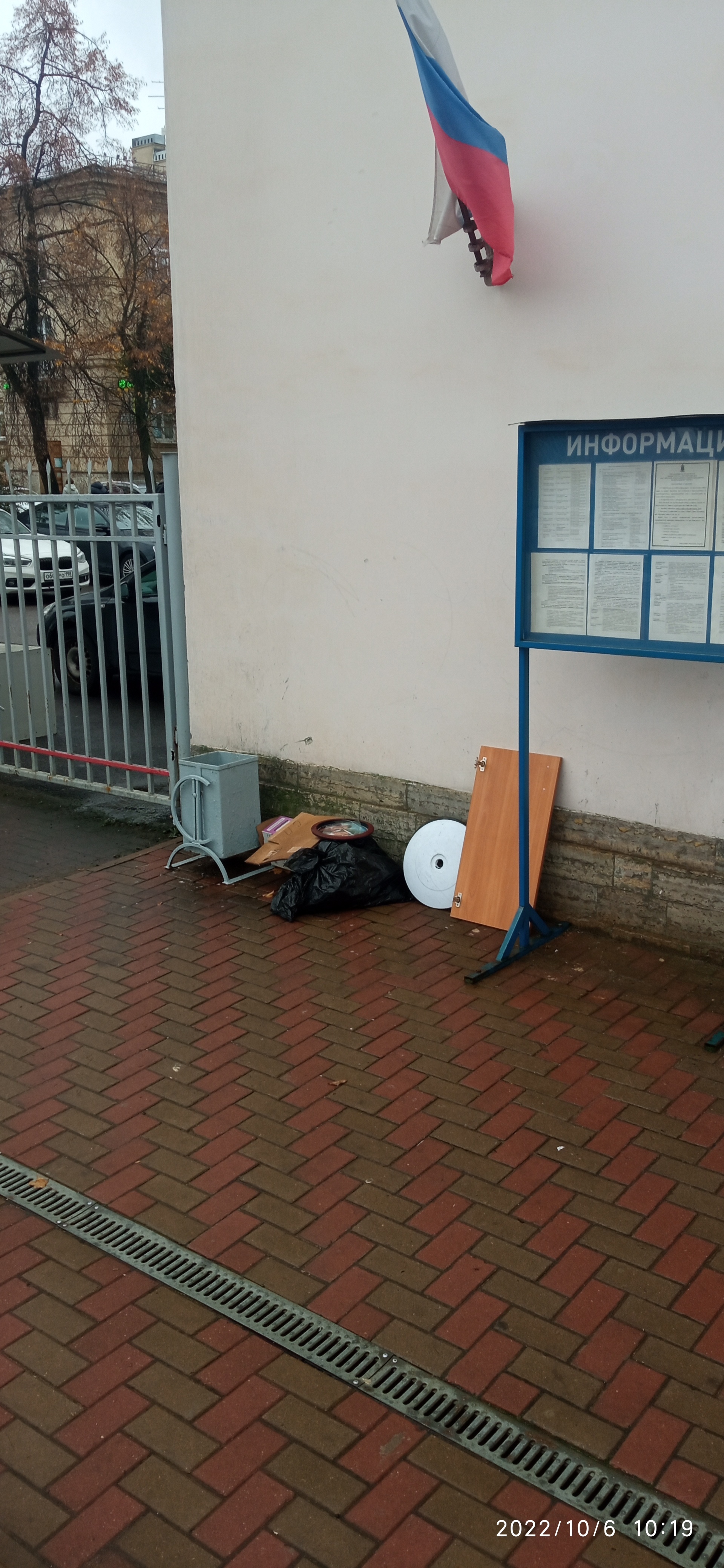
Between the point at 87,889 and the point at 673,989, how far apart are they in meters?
3.26

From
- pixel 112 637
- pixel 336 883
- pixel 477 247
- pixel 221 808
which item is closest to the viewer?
pixel 477 247

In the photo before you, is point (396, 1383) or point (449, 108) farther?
point (449, 108)

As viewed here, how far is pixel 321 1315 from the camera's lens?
318 cm

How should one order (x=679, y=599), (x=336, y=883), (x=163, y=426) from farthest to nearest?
(x=163, y=426)
(x=336, y=883)
(x=679, y=599)

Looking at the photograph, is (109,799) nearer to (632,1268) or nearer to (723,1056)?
(723,1056)

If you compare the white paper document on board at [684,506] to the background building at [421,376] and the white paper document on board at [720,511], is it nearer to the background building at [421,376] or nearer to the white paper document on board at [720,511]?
the white paper document on board at [720,511]

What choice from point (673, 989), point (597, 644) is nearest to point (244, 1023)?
point (673, 989)

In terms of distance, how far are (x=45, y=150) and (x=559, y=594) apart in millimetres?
19871

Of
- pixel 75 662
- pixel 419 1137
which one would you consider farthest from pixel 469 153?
pixel 75 662

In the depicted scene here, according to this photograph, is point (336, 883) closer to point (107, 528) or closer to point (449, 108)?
point (449, 108)

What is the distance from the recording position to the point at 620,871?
552 cm

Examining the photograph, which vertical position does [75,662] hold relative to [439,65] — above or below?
below

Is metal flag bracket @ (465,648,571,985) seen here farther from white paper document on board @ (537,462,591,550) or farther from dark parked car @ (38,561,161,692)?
dark parked car @ (38,561,161,692)

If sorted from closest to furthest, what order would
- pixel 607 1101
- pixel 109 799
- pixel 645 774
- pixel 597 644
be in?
pixel 607 1101 → pixel 597 644 → pixel 645 774 → pixel 109 799
